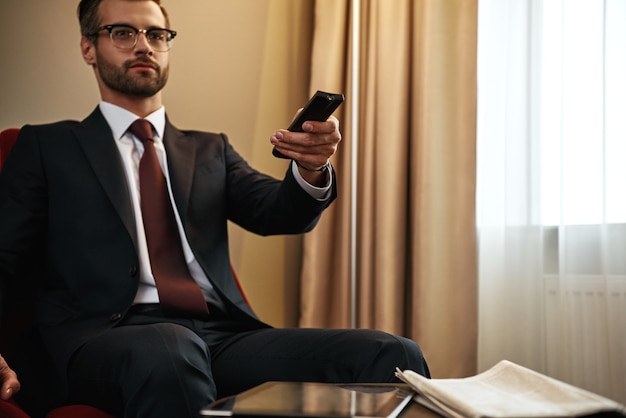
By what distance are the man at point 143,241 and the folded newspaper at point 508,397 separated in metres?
0.33

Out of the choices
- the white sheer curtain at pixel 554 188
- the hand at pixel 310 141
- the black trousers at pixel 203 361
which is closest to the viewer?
the black trousers at pixel 203 361

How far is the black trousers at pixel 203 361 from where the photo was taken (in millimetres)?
1182

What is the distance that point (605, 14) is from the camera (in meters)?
2.12

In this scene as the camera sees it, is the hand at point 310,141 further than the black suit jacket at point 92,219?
No

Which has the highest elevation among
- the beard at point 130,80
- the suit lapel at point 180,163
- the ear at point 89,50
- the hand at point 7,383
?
the ear at point 89,50

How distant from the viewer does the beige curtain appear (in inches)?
93.8

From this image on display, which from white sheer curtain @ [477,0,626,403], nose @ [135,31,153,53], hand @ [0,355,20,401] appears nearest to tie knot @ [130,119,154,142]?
nose @ [135,31,153,53]

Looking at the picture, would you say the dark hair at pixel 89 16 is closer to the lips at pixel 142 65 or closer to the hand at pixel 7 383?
the lips at pixel 142 65

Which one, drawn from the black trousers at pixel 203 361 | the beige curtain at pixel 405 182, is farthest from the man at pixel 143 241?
the beige curtain at pixel 405 182

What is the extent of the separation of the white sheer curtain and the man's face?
43.7 inches

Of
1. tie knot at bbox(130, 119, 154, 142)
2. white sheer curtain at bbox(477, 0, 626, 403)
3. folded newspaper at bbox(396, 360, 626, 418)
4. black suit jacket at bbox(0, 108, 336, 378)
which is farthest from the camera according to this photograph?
white sheer curtain at bbox(477, 0, 626, 403)

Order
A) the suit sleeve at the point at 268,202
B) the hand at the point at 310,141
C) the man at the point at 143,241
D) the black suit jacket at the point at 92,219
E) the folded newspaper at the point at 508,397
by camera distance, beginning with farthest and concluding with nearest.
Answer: the suit sleeve at the point at 268,202
the black suit jacket at the point at 92,219
the hand at the point at 310,141
the man at the point at 143,241
the folded newspaper at the point at 508,397

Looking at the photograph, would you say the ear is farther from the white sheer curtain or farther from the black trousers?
the white sheer curtain

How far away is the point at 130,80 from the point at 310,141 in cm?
65
